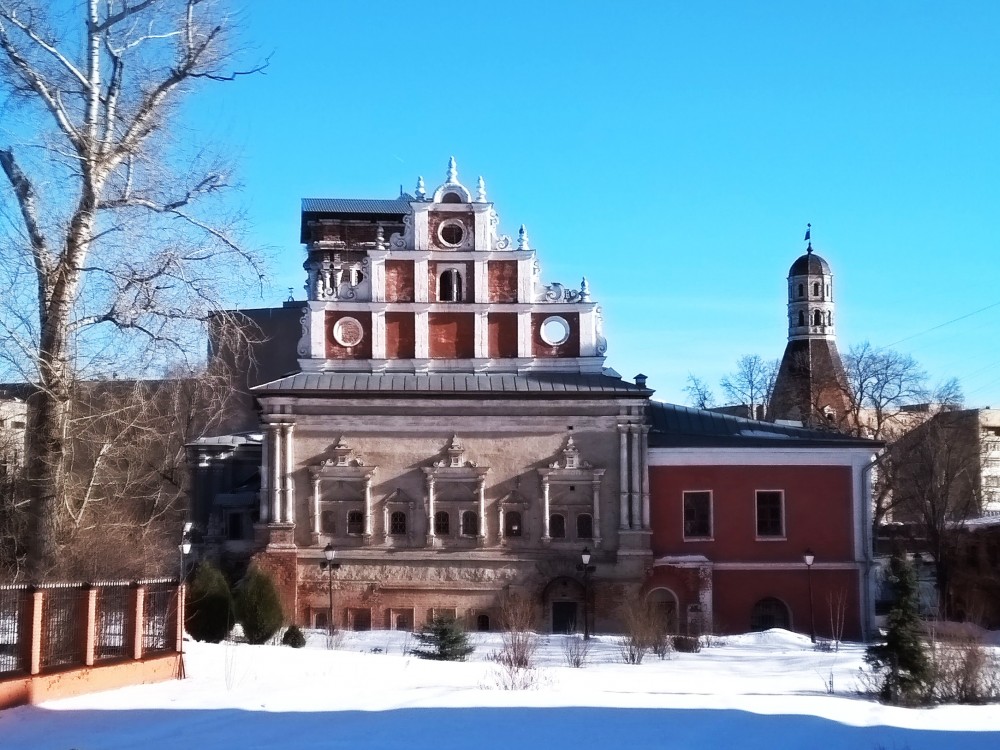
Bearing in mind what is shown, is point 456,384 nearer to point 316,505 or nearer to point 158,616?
point 316,505

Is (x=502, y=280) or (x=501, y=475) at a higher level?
(x=502, y=280)

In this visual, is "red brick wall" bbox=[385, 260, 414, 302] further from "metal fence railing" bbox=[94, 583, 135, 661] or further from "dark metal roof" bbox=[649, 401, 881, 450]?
"metal fence railing" bbox=[94, 583, 135, 661]

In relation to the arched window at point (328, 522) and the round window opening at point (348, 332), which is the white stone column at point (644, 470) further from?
the arched window at point (328, 522)

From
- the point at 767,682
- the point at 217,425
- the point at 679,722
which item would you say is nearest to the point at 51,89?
the point at 679,722

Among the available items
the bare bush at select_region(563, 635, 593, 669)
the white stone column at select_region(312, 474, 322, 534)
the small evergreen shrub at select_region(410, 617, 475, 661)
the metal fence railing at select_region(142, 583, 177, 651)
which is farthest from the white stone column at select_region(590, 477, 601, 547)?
the metal fence railing at select_region(142, 583, 177, 651)

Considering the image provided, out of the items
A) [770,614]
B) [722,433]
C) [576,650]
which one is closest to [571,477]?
[722,433]

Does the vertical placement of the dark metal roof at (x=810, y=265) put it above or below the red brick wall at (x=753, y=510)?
above

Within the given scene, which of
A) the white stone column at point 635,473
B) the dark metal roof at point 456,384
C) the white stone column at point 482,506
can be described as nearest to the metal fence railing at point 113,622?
the dark metal roof at point 456,384

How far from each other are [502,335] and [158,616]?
15.7 meters

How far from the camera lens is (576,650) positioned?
2242cm

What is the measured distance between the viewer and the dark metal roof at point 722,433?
30.6m

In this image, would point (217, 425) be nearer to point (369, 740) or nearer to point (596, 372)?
point (596, 372)

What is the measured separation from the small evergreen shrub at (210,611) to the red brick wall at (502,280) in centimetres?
1050

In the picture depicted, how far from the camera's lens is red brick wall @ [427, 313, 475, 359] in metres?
30.8
